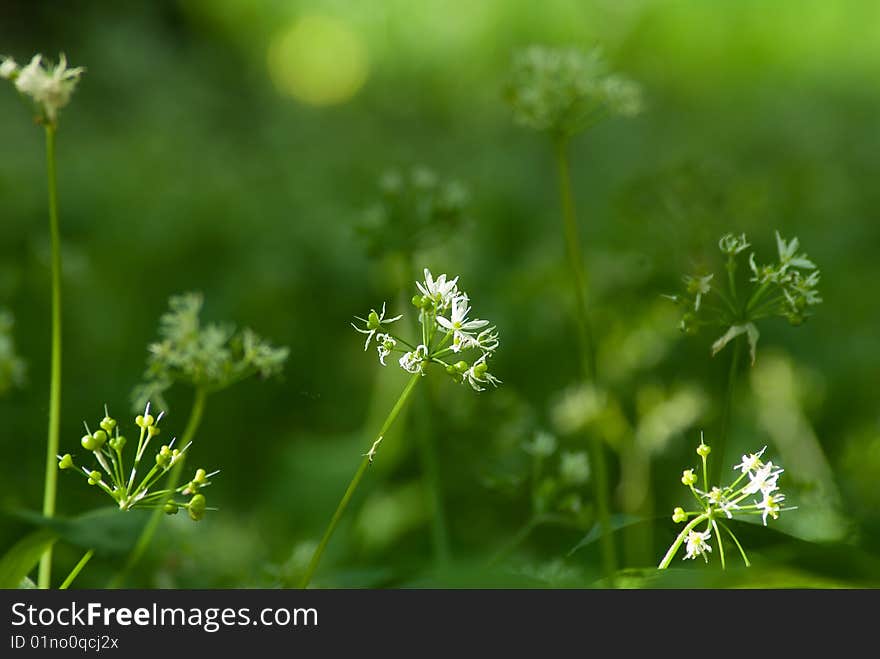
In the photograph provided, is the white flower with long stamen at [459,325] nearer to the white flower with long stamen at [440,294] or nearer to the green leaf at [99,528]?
the white flower with long stamen at [440,294]

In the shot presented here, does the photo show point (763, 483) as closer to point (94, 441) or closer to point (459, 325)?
point (459, 325)

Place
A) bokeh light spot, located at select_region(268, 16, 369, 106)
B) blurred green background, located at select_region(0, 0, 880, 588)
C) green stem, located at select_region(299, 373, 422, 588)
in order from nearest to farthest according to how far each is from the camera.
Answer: green stem, located at select_region(299, 373, 422, 588) → blurred green background, located at select_region(0, 0, 880, 588) → bokeh light spot, located at select_region(268, 16, 369, 106)

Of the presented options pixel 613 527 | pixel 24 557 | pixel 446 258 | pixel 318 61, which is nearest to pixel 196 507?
pixel 24 557

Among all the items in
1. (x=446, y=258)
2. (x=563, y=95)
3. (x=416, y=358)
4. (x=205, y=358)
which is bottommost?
(x=416, y=358)

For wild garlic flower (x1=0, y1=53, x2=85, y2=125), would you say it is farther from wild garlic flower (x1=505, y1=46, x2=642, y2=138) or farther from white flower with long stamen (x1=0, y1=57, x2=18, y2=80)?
wild garlic flower (x1=505, y1=46, x2=642, y2=138)

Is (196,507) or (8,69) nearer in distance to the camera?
(196,507)

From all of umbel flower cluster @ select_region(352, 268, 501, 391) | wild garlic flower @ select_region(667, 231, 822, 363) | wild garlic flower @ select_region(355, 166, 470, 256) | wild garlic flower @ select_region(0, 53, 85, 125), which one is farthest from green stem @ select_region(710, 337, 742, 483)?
wild garlic flower @ select_region(0, 53, 85, 125)
